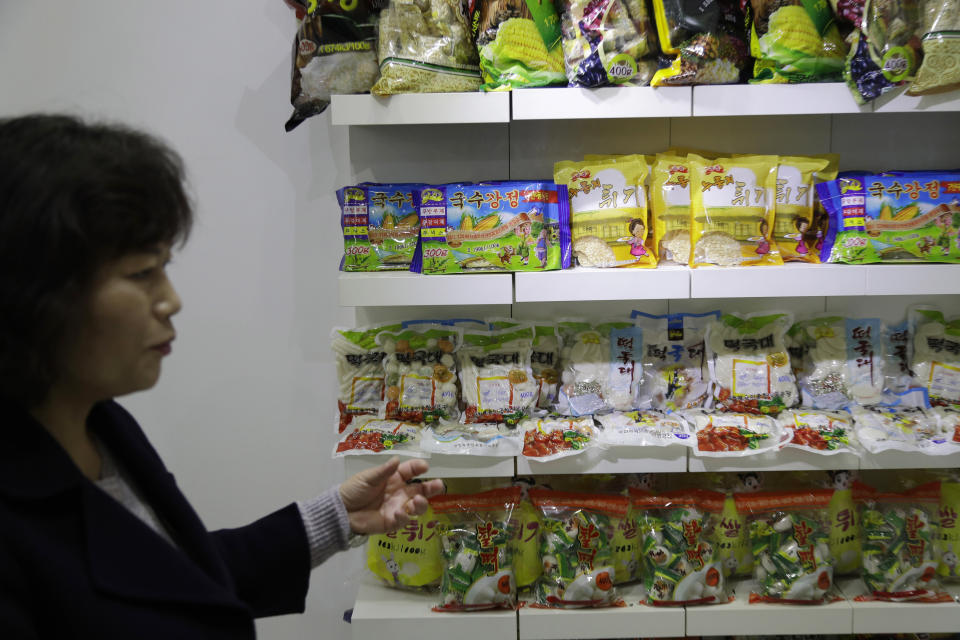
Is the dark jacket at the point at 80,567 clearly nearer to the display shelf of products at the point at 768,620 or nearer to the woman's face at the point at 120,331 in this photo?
the woman's face at the point at 120,331

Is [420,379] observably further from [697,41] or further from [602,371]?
[697,41]

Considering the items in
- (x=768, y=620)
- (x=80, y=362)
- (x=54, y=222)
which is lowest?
(x=768, y=620)

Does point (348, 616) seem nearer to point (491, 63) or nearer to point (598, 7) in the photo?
point (491, 63)

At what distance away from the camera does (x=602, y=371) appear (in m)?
2.02

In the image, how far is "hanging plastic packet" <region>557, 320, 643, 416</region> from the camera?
6.57ft

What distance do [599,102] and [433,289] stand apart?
1.97 ft

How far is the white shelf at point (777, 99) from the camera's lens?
1.75 metres

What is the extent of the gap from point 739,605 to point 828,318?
817 millimetres

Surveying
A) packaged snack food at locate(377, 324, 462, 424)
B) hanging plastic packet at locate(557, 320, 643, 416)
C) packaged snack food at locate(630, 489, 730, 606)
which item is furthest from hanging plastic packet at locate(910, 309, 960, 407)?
packaged snack food at locate(377, 324, 462, 424)

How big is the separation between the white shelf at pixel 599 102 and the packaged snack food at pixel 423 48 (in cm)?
16

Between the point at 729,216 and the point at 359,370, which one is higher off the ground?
the point at 729,216

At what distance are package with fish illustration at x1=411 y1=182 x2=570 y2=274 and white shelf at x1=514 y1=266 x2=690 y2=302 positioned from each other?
59 millimetres

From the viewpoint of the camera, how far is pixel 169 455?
230 centimetres

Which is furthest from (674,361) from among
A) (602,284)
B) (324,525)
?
(324,525)
